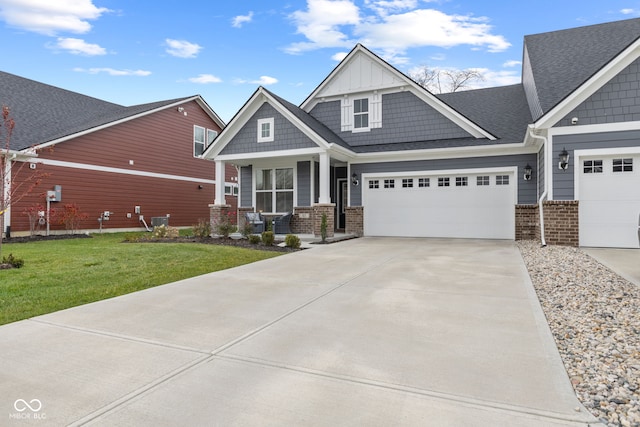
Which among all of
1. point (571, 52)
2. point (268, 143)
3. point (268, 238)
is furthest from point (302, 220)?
point (571, 52)

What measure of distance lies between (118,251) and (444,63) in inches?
1036

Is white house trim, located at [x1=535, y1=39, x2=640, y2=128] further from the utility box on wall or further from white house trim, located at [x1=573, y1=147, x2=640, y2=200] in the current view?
the utility box on wall

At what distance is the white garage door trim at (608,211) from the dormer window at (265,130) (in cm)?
939

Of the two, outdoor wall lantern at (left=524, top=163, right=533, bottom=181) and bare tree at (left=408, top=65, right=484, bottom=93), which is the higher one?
bare tree at (left=408, top=65, right=484, bottom=93)

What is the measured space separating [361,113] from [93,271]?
36.6ft

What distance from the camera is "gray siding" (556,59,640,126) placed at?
880 centimetres

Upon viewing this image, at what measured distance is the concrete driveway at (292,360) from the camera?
6.79ft

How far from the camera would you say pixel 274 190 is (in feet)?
48.2

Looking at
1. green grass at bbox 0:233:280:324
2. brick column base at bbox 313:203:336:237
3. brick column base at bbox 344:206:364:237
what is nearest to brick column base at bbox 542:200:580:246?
brick column base at bbox 344:206:364:237

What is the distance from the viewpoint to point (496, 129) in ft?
41.2

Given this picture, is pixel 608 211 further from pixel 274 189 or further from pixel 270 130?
pixel 274 189

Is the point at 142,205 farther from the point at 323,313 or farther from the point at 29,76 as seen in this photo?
the point at 323,313

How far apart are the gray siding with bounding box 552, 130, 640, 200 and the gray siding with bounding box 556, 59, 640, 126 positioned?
1.18 feet

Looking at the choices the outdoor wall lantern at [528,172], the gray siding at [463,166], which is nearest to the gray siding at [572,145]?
the outdoor wall lantern at [528,172]
